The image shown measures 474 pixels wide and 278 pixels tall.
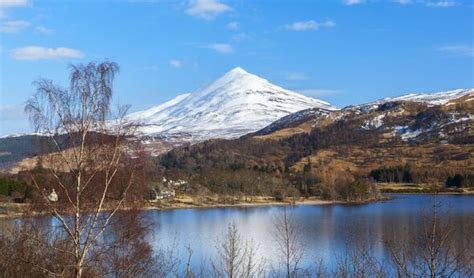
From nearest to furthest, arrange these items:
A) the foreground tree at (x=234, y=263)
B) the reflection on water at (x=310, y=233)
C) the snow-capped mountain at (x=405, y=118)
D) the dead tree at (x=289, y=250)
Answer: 1. the dead tree at (x=289, y=250)
2. the foreground tree at (x=234, y=263)
3. the reflection on water at (x=310, y=233)
4. the snow-capped mountain at (x=405, y=118)

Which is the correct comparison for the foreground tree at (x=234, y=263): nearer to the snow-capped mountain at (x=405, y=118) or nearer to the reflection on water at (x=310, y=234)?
the reflection on water at (x=310, y=234)

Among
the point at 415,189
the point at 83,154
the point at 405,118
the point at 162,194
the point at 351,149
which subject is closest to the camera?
the point at 83,154

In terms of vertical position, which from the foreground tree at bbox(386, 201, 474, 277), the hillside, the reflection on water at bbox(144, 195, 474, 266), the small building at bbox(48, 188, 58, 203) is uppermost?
the hillside

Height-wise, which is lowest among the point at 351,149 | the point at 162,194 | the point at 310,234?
the point at 310,234

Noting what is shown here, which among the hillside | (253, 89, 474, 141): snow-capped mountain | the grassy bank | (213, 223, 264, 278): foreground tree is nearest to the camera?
(213, 223, 264, 278): foreground tree

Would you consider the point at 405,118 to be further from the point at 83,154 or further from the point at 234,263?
the point at 83,154

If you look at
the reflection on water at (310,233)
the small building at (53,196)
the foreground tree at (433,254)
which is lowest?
the reflection on water at (310,233)

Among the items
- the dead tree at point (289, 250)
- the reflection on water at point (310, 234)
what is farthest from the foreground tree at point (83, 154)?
the reflection on water at point (310, 234)

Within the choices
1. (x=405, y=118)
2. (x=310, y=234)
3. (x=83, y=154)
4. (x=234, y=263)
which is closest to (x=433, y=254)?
(x=83, y=154)

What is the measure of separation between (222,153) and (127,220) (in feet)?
367

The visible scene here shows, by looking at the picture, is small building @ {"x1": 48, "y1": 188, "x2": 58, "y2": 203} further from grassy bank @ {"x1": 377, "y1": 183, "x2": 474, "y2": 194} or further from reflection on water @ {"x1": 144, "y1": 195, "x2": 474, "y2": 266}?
grassy bank @ {"x1": 377, "y1": 183, "x2": 474, "y2": 194}

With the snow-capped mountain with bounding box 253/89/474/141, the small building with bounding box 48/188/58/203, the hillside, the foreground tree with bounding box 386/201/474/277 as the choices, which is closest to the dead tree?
the foreground tree with bounding box 386/201/474/277

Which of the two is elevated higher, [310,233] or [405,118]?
[405,118]

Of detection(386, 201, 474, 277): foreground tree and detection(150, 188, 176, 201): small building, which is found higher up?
detection(150, 188, 176, 201): small building
